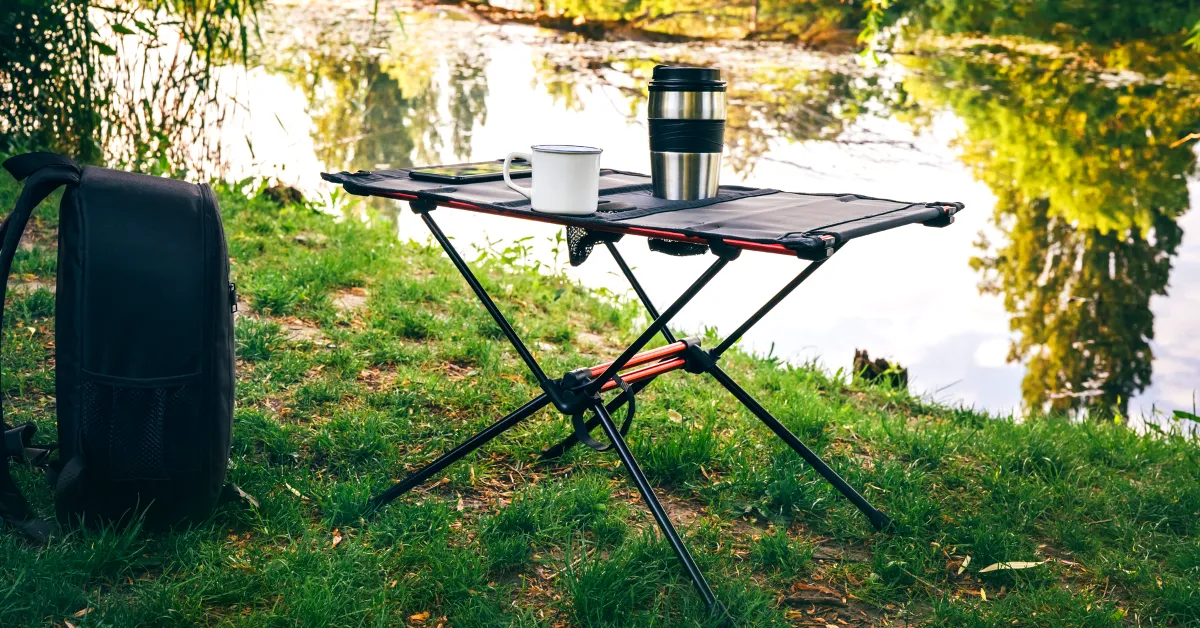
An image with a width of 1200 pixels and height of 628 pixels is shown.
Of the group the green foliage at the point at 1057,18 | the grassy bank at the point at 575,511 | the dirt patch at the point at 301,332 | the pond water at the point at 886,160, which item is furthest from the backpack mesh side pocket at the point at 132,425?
the green foliage at the point at 1057,18

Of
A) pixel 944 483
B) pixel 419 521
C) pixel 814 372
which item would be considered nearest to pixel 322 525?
pixel 419 521

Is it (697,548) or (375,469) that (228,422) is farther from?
(697,548)

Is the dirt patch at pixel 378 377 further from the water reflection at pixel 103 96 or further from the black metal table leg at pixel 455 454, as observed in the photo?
the water reflection at pixel 103 96

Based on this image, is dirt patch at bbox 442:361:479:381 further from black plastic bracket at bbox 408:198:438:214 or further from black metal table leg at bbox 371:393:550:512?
black plastic bracket at bbox 408:198:438:214

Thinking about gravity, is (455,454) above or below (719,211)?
below

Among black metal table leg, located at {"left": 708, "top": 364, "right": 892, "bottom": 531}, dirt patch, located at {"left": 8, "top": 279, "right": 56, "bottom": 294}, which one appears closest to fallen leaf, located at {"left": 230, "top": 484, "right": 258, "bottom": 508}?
black metal table leg, located at {"left": 708, "top": 364, "right": 892, "bottom": 531}

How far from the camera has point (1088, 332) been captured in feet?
17.3

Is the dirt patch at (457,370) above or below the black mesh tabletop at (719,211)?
below

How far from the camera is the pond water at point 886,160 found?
5.07 m

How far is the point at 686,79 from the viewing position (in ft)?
6.21


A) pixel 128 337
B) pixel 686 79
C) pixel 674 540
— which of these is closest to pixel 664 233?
pixel 686 79

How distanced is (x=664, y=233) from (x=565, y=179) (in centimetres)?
24

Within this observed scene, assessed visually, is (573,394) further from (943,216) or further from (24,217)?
(24,217)

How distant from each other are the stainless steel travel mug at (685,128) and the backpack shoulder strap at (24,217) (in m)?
1.22
